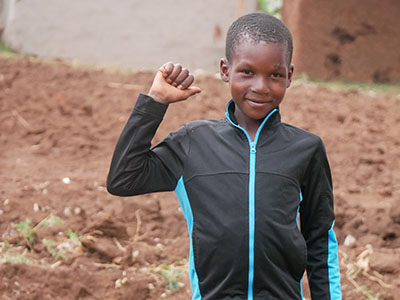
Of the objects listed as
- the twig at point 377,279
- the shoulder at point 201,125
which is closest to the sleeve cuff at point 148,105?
the shoulder at point 201,125

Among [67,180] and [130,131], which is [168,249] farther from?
[130,131]

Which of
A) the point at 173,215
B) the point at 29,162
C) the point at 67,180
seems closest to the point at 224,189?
the point at 173,215

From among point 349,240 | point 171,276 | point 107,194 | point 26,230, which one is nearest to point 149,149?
point 171,276

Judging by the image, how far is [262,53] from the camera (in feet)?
5.89

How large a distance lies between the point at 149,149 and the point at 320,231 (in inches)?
23.1

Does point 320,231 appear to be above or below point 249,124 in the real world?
below

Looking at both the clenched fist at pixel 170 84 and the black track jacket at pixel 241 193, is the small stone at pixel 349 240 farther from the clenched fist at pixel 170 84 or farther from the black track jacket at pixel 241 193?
the clenched fist at pixel 170 84

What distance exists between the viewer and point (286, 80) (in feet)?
6.08

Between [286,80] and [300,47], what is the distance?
6.06 metres

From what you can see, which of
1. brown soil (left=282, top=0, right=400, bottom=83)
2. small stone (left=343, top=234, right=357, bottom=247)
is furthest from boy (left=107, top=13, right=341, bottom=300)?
brown soil (left=282, top=0, right=400, bottom=83)

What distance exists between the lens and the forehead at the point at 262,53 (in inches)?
70.6

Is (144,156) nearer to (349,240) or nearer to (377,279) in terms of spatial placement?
(377,279)

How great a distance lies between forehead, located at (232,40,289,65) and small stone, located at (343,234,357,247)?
70.5 inches

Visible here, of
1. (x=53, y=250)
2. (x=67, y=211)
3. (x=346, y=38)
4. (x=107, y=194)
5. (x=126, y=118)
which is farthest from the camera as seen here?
(x=346, y=38)
